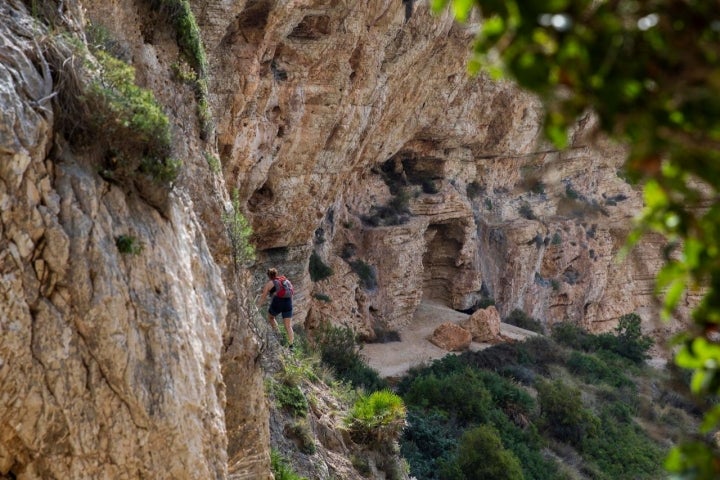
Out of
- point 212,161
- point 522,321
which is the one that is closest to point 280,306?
point 212,161

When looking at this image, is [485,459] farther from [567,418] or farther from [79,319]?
[79,319]

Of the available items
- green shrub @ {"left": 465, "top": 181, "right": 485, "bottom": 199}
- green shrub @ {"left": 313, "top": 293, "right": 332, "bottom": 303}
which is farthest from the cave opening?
green shrub @ {"left": 313, "top": 293, "right": 332, "bottom": 303}

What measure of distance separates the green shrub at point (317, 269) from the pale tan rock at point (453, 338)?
3.83 meters

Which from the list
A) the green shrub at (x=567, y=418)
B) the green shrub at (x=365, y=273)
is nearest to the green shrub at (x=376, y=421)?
the green shrub at (x=567, y=418)

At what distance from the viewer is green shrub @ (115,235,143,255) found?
12.2ft

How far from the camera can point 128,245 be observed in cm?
374

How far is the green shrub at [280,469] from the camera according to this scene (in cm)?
651

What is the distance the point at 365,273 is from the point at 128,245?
16.9 meters

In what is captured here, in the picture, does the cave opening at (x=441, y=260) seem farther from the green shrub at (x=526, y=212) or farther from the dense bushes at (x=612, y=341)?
the green shrub at (x=526, y=212)

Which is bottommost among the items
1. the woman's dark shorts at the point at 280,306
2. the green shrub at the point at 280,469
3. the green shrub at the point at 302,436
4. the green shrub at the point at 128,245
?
the green shrub at the point at 302,436

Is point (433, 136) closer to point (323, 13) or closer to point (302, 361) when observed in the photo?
point (323, 13)

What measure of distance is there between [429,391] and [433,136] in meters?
9.00

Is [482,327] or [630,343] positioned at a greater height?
[482,327]

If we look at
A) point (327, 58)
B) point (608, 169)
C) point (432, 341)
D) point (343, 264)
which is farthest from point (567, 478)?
point (608, 169)
